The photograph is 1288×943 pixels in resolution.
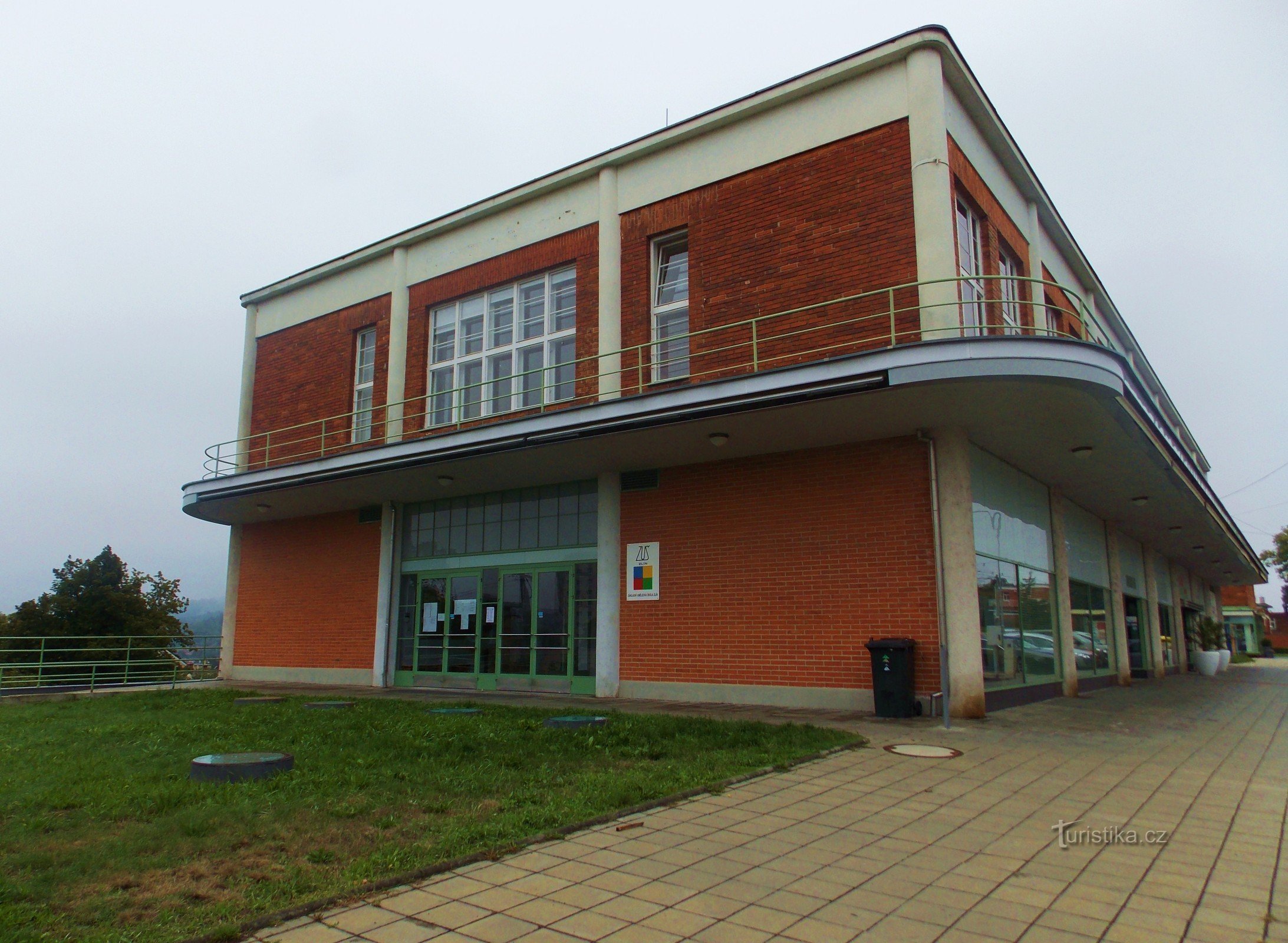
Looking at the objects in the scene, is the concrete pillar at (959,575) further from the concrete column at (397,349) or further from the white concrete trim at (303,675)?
the white concrete trim at (303,675)

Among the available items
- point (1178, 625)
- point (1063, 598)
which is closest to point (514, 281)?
point (1063, 598)

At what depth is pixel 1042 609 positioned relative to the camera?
598 inches

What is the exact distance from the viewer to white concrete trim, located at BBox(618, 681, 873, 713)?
12172 mm

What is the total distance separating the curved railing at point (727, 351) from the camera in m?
11.9

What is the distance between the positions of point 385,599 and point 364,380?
5.11 metres

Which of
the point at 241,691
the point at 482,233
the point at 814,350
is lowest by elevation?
the point at 241,691

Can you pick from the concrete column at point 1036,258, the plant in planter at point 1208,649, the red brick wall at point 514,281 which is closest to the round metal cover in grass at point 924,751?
the red brick wall at point 514,281

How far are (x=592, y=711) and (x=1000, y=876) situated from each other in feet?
25.4

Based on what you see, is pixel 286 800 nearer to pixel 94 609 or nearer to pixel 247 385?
pixel 247 385

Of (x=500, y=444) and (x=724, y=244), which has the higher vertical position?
(x=724, y=244)

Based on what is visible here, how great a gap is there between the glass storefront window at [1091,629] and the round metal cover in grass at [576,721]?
10.6 meters

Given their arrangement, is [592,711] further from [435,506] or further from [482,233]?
[482,233]

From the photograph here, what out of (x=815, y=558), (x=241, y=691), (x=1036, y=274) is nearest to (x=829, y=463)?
(x=815, y=558)

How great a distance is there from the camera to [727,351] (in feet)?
45.0
